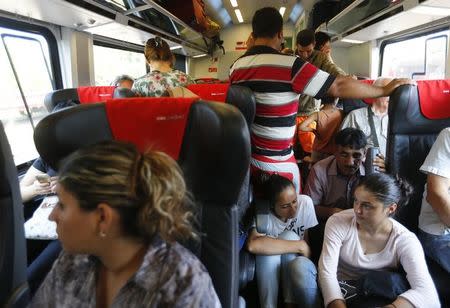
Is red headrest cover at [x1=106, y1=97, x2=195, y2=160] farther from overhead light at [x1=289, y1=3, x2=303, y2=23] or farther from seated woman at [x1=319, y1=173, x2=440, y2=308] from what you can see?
overhead light at [x1=289, y1=3, x2=303, y2=23]

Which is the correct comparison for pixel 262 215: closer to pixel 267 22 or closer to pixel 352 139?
pixel 352 139

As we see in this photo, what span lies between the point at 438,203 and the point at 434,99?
621 mm

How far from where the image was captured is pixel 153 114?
53.4 inches

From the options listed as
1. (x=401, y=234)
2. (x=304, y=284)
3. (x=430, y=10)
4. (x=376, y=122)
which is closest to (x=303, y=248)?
(x=304, y=284)

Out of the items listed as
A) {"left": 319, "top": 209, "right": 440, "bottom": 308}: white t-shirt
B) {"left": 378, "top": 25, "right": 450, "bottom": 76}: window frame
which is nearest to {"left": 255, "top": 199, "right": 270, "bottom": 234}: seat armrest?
{"left": 319, "top": 209, "right": 440, "bottom": 308}: white t-shirt

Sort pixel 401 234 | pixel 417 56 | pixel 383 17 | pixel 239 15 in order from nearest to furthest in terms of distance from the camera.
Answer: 1. pixel 401 234
2. pixel 383 17
3. pixel 417 56
4. pixel 239 15

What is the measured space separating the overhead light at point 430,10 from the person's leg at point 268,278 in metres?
2.63

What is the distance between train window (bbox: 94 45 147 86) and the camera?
465 cm

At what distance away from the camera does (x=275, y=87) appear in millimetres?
2268

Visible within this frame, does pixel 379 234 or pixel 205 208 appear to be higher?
pixel 205 208

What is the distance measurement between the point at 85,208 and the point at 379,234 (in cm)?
149

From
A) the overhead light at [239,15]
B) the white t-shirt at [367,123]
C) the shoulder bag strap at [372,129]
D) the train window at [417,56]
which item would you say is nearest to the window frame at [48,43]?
the white t-shirt at [367,123]

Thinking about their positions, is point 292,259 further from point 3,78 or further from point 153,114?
point 3,78

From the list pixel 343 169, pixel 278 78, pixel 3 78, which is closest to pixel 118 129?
pixel 278 78
